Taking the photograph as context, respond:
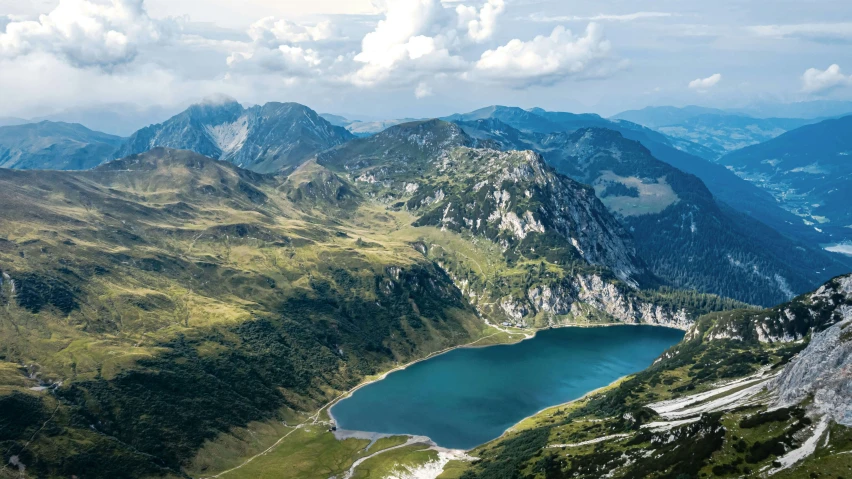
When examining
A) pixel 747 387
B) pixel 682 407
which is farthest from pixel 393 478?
pixel 747 387

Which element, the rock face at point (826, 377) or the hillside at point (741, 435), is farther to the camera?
the rock face at point (826, 377)

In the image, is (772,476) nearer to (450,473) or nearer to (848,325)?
(848,325)

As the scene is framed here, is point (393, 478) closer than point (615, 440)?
No

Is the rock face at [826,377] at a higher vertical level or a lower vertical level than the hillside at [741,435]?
higher

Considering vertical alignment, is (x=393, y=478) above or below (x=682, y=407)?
below

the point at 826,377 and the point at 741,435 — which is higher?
the point at 826,377

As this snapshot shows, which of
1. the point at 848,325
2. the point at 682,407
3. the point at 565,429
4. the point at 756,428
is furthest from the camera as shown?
the point at 565,429

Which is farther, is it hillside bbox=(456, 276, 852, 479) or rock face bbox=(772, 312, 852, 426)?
rock face bbox=(772, 312, 852, 426)

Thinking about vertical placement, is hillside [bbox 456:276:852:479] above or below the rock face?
below
